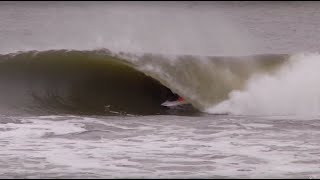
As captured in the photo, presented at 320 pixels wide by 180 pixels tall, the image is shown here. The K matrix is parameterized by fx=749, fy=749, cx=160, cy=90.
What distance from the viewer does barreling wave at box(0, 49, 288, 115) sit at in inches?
619

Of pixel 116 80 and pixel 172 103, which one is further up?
pixel 116 80

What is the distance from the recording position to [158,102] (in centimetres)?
1602

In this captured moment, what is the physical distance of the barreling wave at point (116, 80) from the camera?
619 inches

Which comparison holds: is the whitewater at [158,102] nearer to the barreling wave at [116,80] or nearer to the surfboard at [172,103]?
the barreling wave at [116,80]

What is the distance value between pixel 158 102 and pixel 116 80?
5.19ft

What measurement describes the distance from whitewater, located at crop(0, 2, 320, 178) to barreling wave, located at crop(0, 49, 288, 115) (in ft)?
0.09

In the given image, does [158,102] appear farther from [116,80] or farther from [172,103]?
[116,80]

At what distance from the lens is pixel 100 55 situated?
17.9m

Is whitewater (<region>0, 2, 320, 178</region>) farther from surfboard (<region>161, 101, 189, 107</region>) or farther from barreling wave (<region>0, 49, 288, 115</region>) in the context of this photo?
surfboard (<region>161, 101, 189, 107</region>)

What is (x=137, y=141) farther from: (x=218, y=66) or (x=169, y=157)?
(x=218, y=66)

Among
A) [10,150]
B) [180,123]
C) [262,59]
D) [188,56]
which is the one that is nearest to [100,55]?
[188,56]

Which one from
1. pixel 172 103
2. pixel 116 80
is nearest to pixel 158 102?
pixel 172 103

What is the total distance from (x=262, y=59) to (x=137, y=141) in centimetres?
834

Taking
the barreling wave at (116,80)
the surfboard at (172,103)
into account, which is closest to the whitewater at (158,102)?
the barreling wave at (116,80)
